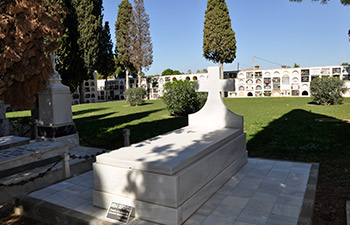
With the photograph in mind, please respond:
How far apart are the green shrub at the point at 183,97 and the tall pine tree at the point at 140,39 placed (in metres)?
17.3

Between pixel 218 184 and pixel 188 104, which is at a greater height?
pixel 188 104

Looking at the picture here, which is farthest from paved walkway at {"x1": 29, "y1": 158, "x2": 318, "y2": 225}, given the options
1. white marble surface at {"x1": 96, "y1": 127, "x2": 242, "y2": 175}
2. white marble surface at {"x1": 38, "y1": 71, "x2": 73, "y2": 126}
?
white marble surface at {"x1": 38, "y1": 71, "x2": 73, "y2": 126}

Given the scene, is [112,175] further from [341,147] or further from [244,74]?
[244,74]

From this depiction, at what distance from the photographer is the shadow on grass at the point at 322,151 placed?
10.8ft

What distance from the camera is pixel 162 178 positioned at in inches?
108

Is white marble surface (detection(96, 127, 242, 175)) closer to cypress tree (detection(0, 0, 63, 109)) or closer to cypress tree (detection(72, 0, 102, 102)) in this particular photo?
cypress tree (detection(0, 0, 63, 109))

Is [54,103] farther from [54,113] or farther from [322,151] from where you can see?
[322,151]

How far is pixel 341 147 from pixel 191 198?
458cm

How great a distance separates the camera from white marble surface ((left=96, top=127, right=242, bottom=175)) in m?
2.84

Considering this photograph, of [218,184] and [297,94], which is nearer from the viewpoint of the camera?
[218,184]

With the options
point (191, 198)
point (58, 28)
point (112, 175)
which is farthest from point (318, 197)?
point (58, 28)

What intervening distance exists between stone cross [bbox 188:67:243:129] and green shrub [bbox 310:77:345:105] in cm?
1292

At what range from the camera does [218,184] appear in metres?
3.68

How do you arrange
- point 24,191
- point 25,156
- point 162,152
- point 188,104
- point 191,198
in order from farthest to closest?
point 188,104
point 25,156
point 24,191
point 162,152
point 191,198
